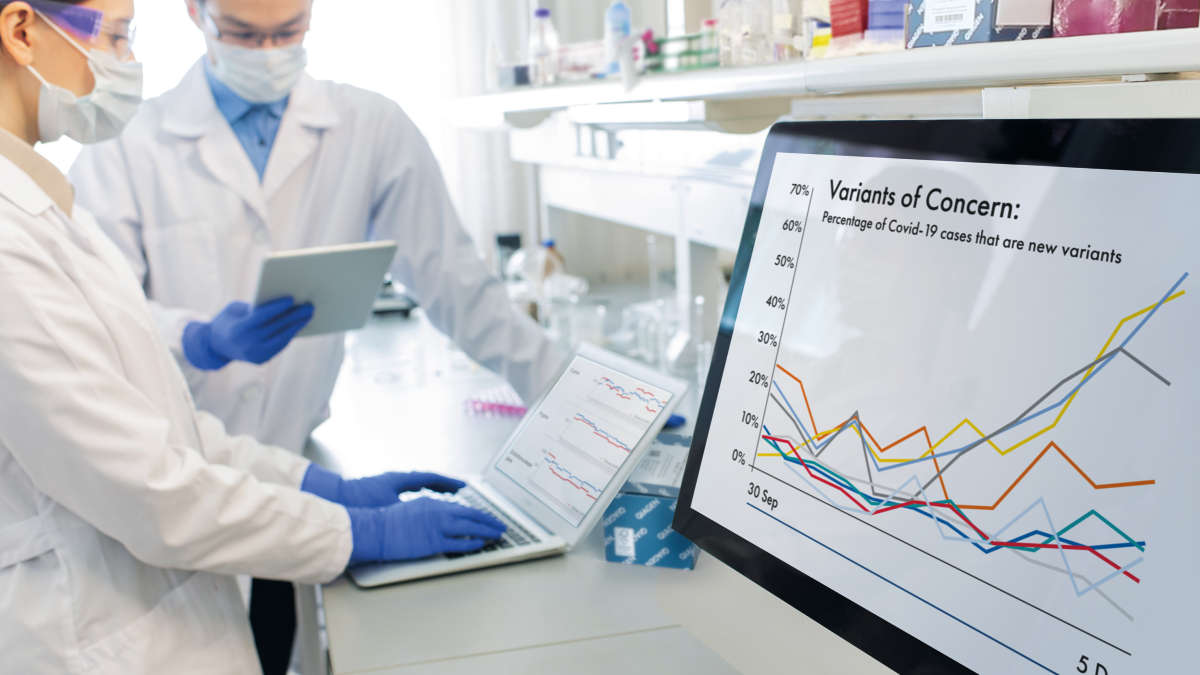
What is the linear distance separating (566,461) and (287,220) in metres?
0.87

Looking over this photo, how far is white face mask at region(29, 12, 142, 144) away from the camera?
42.6 inches

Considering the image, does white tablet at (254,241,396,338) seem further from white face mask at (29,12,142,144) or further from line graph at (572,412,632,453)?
line graph at (572,412,632,453)

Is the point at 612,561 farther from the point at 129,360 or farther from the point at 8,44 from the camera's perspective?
the point at 8,44

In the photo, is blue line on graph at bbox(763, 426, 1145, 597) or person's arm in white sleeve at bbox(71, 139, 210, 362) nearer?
blue line on graph at bbox(763, 426, 1145, 597)

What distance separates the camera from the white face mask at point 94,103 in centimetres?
108

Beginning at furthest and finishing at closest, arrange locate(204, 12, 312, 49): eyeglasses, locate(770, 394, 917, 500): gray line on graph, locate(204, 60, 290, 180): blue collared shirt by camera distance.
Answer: locate(204, 60, 290, 180): blue collared shirt, locate(204, 12, 312, 49): eyeglasses, locate(770, 394, 917, 500): gray line on graph

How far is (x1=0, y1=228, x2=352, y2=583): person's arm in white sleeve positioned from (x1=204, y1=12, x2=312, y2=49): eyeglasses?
0.86m

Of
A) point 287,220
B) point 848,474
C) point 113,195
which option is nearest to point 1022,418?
point 848,474

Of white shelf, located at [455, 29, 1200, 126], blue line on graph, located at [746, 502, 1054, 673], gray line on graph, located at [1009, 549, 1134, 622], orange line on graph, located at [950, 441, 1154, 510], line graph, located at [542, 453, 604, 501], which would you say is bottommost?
line graph, located at [542, 453, 604, 501]

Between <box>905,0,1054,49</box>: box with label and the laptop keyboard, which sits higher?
<box>905,0,1054,49</box>: box with label

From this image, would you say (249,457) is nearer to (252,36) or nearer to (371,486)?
(371,486)

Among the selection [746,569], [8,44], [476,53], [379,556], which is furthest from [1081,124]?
[476,53]

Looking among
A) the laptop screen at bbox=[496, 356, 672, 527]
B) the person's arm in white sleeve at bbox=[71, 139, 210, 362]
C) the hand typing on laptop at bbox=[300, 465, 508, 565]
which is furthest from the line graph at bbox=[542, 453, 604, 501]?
the person's arm in white sleeve at bbox=[71, 139, 210, 362]

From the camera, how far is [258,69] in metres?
1.72
